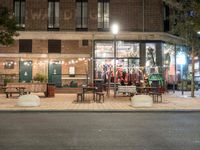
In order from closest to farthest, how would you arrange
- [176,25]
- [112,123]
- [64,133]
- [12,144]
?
[12,144]
[64,133]
[112,123]
[176,25]

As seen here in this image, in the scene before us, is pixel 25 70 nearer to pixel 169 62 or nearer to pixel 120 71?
pixel 120 71

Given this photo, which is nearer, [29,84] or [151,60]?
[29,84]

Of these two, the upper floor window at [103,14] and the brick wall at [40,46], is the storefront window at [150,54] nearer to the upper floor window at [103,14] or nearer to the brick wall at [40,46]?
the upper floor window at [103,14]

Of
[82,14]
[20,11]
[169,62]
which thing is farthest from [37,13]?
[169,62]

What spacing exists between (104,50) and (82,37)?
2429 millimetres

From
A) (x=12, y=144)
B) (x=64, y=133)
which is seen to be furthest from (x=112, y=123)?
(x=12, y=144)

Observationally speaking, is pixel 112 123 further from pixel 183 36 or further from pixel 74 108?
pixel 183 36

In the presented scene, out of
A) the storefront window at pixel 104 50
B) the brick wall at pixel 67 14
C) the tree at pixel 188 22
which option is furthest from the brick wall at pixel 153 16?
the tree at pixel 188 22

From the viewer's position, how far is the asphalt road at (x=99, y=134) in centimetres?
985

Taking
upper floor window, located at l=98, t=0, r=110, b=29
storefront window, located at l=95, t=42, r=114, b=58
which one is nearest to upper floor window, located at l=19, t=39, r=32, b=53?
storefront window, located at l=95, t=42, r=114, b=58

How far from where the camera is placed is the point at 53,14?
39.5 m

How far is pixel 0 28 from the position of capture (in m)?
30.2

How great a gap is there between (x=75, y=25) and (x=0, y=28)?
10.5 metres

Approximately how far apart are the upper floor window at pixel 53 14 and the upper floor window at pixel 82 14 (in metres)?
1.89
